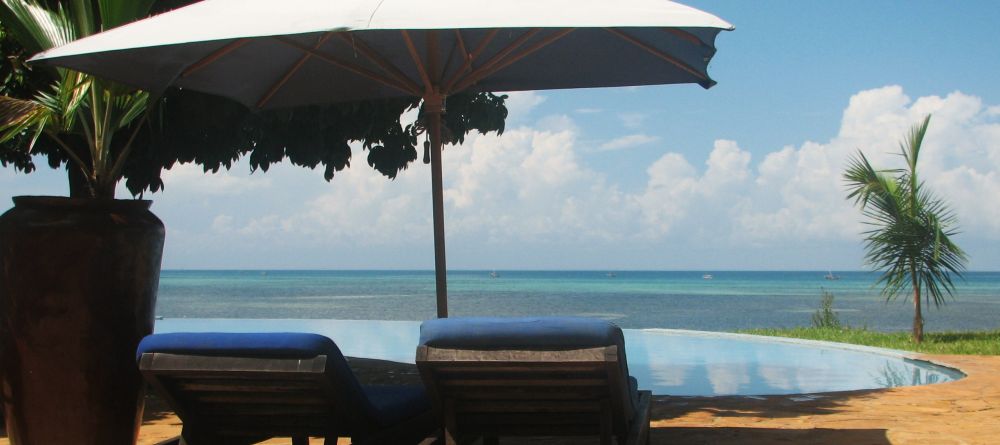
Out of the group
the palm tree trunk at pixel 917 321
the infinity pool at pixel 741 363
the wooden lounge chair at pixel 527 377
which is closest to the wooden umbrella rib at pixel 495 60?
the wooden lounge chair at pixel 527 377

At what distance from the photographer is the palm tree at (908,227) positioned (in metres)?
11.6

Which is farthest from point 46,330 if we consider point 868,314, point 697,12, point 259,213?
point 259,213

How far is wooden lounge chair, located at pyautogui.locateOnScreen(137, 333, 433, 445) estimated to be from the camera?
3.20m

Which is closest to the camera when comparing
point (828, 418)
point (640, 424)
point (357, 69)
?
point (640, 424)

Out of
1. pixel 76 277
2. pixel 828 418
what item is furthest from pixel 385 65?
pixel 828 418

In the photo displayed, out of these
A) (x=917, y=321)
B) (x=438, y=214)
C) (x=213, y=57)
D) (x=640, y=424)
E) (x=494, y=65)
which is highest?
(x=494, y=65)

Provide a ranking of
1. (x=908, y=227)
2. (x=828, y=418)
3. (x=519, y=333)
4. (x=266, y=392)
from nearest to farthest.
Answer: (x=519, y=333)
(x=266, y=392)
(x=828, y=418)
(x=908, y=227)

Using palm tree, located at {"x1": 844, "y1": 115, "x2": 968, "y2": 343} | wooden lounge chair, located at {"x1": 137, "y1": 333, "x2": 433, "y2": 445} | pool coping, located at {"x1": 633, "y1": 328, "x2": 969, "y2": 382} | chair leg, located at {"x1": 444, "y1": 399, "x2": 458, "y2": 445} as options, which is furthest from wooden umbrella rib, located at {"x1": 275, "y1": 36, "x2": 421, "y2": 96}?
palm tree, located at {"x1": 844, "y1": 115, "x2": 968, "y2": 343}

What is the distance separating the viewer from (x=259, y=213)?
175ft

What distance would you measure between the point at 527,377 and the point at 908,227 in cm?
958

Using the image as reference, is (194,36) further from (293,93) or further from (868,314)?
(868,314)

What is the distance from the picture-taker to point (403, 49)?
5.59 m

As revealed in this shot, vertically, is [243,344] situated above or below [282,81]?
below

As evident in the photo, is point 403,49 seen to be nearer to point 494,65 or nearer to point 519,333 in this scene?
point 494,65
